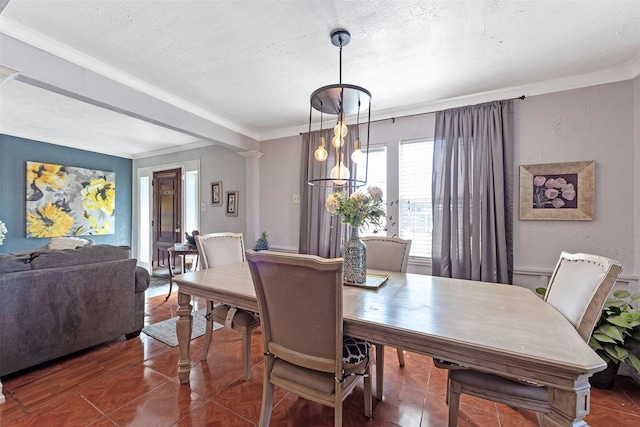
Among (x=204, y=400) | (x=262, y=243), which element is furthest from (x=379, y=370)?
(x=262, y=243)

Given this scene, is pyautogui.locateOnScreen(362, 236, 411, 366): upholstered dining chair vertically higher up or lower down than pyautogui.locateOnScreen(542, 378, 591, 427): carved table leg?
higher up

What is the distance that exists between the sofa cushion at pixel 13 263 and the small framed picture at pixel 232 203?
247cm

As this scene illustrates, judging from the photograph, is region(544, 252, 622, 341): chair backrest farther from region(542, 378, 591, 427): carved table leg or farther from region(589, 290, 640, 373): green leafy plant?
region(589, 290, 640, 373): green leafy plant

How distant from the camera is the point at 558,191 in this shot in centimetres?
240

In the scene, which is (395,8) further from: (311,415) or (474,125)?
(311,415)

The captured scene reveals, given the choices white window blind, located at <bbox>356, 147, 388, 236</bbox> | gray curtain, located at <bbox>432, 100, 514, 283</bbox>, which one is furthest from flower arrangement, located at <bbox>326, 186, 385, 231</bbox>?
white window blind, located at <bbox>356, 147, 388, 236</bbox>

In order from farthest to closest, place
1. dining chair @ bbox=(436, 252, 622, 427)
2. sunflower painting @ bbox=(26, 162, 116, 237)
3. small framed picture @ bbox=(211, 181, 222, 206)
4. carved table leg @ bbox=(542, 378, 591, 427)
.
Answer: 1. small framed picture @ bbox=(211, 181, 222, 206)
2. sunflower painting @ bbox=(26, 162, 116, 237)
3. dining chair @ bbox=(436, 252, 622, 427)
4. carved table leg @ bbox=(542, 378, 591, 427)

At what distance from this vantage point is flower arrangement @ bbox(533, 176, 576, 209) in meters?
2.37

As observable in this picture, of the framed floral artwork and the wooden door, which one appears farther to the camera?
the wooden door

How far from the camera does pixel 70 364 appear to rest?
6.91 ft

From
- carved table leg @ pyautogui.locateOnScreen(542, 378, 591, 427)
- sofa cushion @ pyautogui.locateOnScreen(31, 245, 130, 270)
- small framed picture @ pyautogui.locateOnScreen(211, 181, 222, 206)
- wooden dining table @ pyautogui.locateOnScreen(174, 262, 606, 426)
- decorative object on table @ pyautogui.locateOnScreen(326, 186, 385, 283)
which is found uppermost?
small framed picture @ pyautogui.locateOnScreen(211, 181, 222, 206)

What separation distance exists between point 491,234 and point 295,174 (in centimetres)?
242

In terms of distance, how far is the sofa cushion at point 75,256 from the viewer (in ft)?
6.55

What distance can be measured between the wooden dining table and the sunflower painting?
432 centimetres
